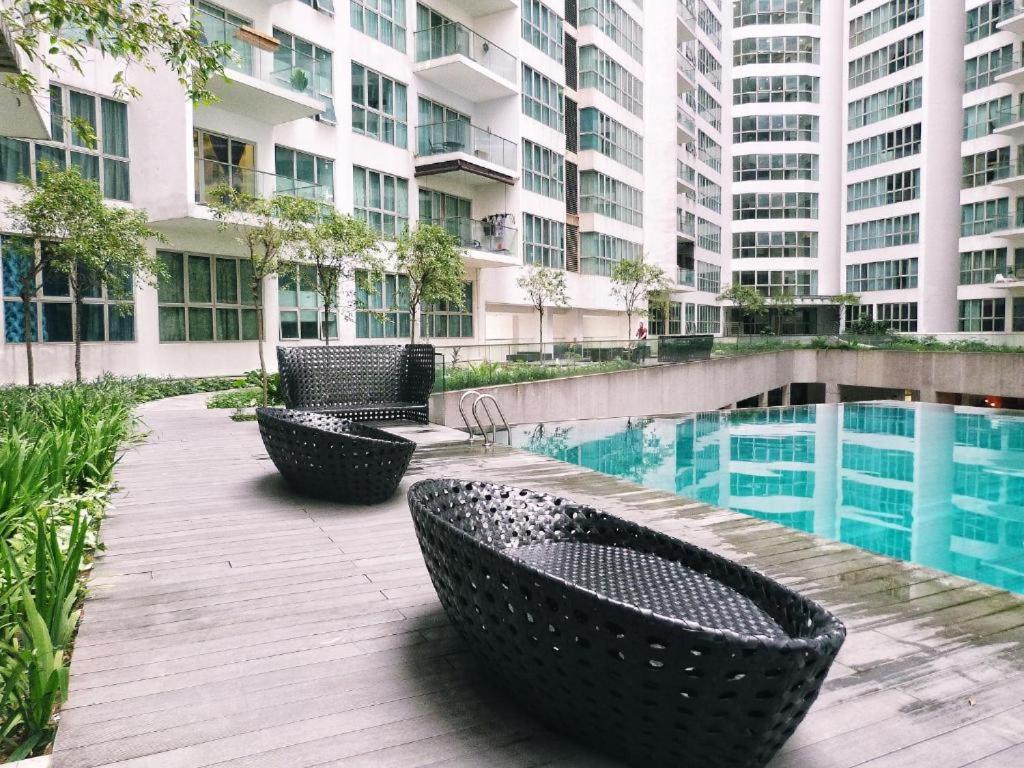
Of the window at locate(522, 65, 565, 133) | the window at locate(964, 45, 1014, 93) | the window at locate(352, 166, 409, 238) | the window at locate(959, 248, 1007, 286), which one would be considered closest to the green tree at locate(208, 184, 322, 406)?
the window at locate(352, 166, 409, 238)

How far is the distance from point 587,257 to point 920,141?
2374cm

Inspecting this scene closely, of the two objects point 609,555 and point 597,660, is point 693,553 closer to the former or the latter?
point 609,555

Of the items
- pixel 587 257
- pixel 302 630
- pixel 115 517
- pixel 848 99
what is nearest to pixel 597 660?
pixel 302 630

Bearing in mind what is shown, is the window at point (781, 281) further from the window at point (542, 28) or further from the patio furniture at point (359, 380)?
the patio furniture at point (359, 380)

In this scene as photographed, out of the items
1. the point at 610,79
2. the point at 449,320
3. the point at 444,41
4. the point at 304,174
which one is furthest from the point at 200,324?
the point at 610,79

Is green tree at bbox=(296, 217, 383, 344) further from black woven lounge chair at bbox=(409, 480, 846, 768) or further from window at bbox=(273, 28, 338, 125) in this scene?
black woven lounge chair at bbox=(409, 480, 846, 768)

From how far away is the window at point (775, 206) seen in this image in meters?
51.0

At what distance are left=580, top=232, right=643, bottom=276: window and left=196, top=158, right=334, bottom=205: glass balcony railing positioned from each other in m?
14.8

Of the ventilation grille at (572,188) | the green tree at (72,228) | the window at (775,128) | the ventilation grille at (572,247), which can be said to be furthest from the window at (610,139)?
the green tree at (72,228)

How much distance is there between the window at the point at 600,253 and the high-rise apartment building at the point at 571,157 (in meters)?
0.11

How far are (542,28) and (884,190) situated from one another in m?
27.7

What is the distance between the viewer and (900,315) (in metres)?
43.3

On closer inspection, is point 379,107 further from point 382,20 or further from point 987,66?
point 987,66

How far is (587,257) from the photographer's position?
31.3 metres
